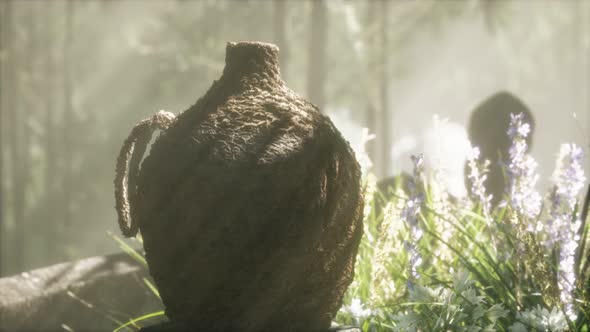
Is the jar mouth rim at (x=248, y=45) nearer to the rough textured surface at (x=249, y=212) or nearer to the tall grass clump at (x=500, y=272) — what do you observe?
the rough textured surface at (x=249, y=212)

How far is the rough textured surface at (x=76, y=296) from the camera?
14.7ft

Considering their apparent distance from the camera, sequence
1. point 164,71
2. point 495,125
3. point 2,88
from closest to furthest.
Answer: point 495,125 → point 164,71 → point 2,88

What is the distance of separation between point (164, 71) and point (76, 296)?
12.3m

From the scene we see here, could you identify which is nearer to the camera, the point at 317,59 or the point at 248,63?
the point at 248,63

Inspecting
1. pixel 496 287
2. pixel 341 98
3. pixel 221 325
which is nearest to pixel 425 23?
pixel 341 98

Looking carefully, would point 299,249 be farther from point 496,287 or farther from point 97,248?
point 97,248

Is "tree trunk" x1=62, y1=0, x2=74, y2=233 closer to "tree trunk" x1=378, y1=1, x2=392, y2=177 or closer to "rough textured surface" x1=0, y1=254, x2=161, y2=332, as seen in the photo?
"tree trunk" x1=378, y1=1, x2=392, y2=177

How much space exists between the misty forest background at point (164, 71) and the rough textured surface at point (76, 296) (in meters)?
2.67

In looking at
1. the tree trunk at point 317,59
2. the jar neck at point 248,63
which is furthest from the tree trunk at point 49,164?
the jar neck at point 248,63

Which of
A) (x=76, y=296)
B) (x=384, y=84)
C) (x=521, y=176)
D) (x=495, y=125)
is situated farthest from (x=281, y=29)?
(x=521, y=176)

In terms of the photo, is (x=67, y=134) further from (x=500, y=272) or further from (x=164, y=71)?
(x=500, y=272)

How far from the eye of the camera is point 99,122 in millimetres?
24016

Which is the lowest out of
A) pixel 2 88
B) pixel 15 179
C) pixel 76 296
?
pixel 76 296

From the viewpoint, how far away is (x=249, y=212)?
2.44 meters
